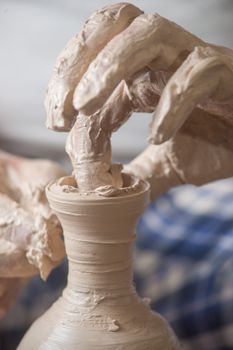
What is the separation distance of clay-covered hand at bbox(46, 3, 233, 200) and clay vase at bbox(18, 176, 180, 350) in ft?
0.32

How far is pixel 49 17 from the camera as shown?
1.70 meters

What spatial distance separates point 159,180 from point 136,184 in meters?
0.32

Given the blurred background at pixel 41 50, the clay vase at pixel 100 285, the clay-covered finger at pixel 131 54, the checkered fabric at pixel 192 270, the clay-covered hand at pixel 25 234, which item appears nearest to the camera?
the clay-covered finger at pixel 131 54

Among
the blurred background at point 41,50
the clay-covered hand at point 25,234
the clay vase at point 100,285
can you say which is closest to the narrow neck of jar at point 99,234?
the clay vase at point 100,285

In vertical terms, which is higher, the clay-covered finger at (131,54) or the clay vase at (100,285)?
the clay-covered finger at (131,54)

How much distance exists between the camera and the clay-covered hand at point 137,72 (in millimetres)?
635

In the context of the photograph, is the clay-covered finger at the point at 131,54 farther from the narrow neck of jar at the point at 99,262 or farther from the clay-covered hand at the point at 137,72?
the narrow neck of jar at the point at 99,262

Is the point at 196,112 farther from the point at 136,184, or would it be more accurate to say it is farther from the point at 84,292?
the point at 84,292

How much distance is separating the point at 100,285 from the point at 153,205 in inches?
28.7

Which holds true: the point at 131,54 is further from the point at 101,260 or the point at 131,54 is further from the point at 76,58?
the point at 101,260

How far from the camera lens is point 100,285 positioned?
0.77 meters

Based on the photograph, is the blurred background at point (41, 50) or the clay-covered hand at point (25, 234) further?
the blurred background at point (41, 50)

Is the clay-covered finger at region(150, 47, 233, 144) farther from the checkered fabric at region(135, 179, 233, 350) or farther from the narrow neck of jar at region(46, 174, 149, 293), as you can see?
the checkered fabric at region(135, 179, 233, 350)

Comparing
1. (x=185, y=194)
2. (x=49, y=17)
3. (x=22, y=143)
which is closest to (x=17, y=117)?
(x=22, y=143)
